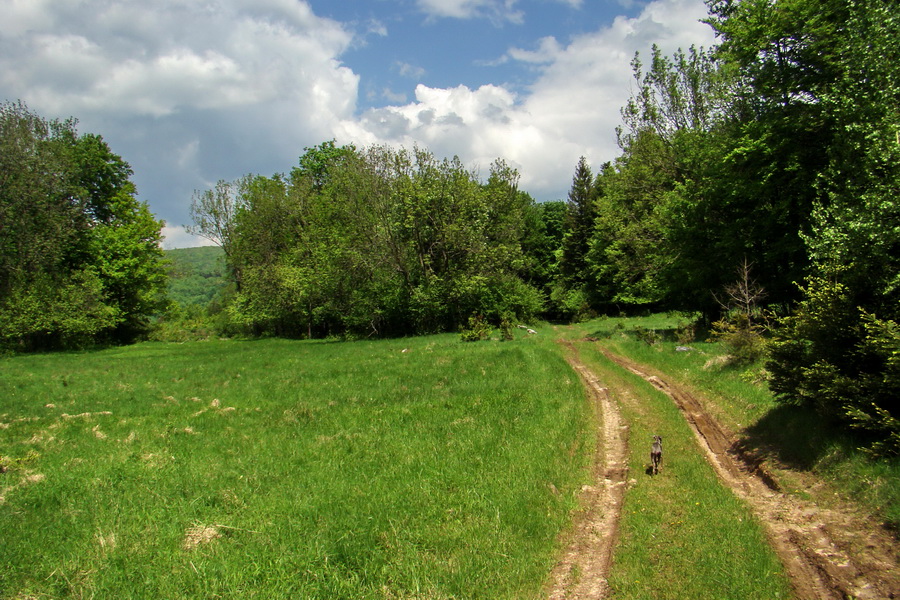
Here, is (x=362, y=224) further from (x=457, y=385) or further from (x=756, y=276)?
(x=756, y=276)

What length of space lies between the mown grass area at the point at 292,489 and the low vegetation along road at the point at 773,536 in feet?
1.58

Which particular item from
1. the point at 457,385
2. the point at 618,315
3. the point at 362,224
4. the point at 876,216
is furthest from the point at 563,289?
the point at 876,216

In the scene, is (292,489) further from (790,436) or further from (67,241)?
(67,241)

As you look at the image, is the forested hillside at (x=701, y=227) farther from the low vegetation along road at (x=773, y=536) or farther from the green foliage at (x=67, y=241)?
the green foliage at (x=67, y=241)

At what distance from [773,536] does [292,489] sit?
29.9ft

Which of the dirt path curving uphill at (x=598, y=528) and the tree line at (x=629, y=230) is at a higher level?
the tree line at (x=629, y=230)

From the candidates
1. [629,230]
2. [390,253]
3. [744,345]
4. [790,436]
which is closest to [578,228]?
[629,230]

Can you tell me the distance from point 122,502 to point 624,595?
9661 mm

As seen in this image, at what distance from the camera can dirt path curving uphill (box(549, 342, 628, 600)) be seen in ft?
23.1

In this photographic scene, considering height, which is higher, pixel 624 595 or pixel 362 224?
pixel 362 224

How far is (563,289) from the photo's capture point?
65750 millimetres

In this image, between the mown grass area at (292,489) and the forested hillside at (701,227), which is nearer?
the mown grass area at (292,489)

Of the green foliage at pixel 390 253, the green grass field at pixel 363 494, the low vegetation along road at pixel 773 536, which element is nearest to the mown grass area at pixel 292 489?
the green grass field at pixel 363 494

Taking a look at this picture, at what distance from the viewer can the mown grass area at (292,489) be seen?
735 cm
